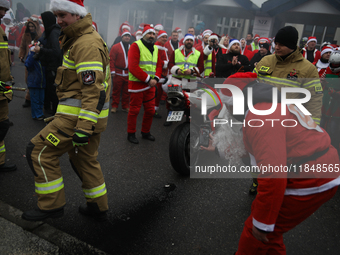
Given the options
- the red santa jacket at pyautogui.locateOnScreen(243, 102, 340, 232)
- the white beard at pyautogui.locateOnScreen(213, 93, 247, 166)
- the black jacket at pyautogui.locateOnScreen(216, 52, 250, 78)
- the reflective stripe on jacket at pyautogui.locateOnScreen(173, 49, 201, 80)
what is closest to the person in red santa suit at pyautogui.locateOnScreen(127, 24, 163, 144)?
the reflective stripe on jacket at pyautogui.locateOnScreen(173, 49, 201, 80)

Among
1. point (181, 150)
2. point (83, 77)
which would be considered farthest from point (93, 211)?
point (181, 150)

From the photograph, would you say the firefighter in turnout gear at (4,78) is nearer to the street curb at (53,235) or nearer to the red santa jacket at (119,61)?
the street curb at (53,235)

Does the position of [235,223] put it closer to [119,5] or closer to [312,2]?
[312,2]

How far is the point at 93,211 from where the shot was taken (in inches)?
108

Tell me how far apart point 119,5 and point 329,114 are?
17937 mm

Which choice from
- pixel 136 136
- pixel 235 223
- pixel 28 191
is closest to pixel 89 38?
pixel 28 191

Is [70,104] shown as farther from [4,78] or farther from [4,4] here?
[4,4]

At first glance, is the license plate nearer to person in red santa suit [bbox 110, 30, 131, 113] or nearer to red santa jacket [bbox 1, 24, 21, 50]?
person in red santa suit [bbox 110, 30, 131, 113]

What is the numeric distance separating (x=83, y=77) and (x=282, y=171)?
1.59m

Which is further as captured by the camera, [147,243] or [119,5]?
[119,5]

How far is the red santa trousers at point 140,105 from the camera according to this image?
200 inches

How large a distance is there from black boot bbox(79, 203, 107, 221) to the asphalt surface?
5 centimetres

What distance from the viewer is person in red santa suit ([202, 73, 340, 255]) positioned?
158cm

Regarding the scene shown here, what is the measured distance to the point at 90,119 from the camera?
7.35 ft
